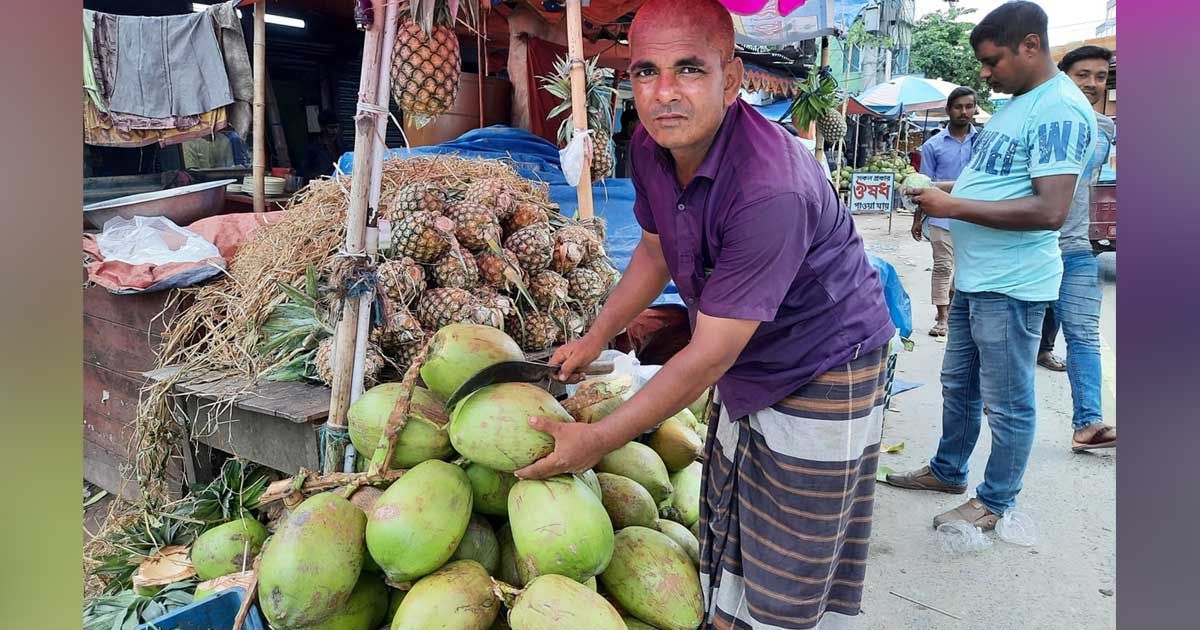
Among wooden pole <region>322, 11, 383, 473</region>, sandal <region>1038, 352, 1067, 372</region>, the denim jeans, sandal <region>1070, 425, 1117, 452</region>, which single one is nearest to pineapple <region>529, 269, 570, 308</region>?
wooden pole <region>322, 11, 383, 473</region>

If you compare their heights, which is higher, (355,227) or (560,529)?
(355,227)

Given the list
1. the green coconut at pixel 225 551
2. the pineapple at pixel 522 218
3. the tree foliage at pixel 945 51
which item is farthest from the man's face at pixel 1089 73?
the tree foliage at pixel 945 51

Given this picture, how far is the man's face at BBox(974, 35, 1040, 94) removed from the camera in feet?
9.70

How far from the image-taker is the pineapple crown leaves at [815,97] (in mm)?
9344

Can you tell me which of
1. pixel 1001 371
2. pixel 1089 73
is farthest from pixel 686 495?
pixel 1089 73

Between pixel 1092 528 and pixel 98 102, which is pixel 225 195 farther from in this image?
pixel 1092 528

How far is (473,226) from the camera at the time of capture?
3.27 m

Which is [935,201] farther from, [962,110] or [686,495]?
[962,110]

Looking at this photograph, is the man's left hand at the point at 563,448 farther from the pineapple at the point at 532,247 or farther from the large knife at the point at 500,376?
the pineapple at the point at 532,247

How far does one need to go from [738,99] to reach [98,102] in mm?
6240

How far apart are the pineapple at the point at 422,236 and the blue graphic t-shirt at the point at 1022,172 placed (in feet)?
7.90

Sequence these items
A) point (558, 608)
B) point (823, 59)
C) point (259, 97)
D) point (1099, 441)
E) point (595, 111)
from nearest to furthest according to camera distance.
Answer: point (558, 608), point (1099, 441), point (595, 111), point (259, 97), point (823, 59)

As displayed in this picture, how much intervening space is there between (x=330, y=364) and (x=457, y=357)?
108 centimetres

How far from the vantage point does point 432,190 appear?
3.40m
